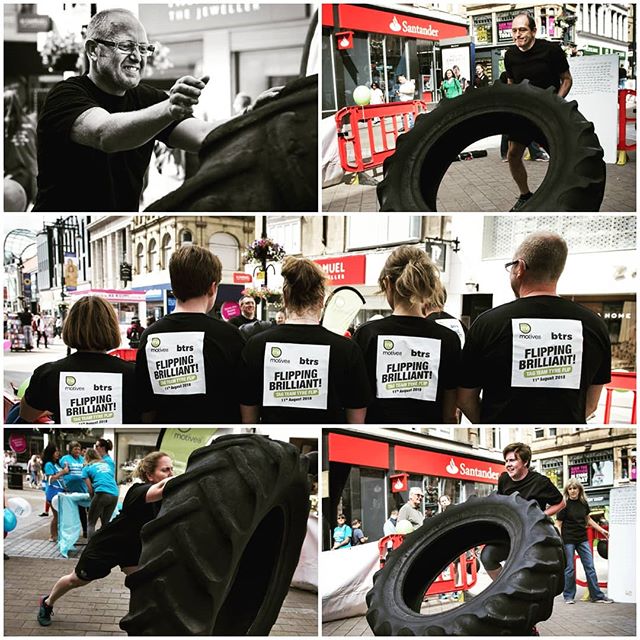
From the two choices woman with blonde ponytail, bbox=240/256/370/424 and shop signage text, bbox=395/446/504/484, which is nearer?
woman with blonde ponytail, bbox=240/256/370/424

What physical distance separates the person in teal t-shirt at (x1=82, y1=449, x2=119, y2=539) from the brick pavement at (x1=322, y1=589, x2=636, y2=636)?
1.05 m

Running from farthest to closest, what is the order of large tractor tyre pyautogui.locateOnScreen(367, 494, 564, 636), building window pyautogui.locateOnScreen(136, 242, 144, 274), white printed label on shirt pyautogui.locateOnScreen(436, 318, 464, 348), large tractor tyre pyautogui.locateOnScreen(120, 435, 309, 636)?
building window pyautogui.locateOnScreen(136, 242, 144, 274)
white printed label on shirt pyautogui.locateOnScreen(436, 318, 464, 348)
large tractor tyre pyautogui.locateOnScreen(367, 494, 564, 636)
large tractor tyre pyautogui.locateOnScreen(120, 435, 309, 636)

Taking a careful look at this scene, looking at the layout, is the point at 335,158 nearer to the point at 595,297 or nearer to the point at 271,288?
the point at 271,288

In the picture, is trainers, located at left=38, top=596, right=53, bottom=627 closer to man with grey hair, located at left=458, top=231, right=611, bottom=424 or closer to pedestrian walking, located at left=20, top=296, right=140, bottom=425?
pedestrian walking, located at left=20, top=296, right=140, bottom=425

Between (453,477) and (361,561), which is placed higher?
(453,477)

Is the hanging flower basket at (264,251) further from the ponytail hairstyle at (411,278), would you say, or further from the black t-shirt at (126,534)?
the black t-shirt at (126,534)

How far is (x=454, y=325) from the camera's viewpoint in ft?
9.53

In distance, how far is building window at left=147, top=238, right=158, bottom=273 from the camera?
2996 millimetres

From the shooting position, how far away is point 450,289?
300 cm

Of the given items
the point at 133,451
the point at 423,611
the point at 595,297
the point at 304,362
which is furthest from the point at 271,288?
the point at 423,611

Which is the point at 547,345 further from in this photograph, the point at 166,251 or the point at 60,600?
the point at 60,600

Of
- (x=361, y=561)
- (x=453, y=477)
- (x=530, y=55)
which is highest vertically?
(x=530, y=55)

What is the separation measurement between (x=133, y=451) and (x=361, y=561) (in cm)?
108

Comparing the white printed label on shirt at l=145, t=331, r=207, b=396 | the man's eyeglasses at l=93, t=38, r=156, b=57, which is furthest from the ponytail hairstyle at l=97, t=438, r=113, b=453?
the man's eyeglasses at l=93, t=38, r=156, b=57
